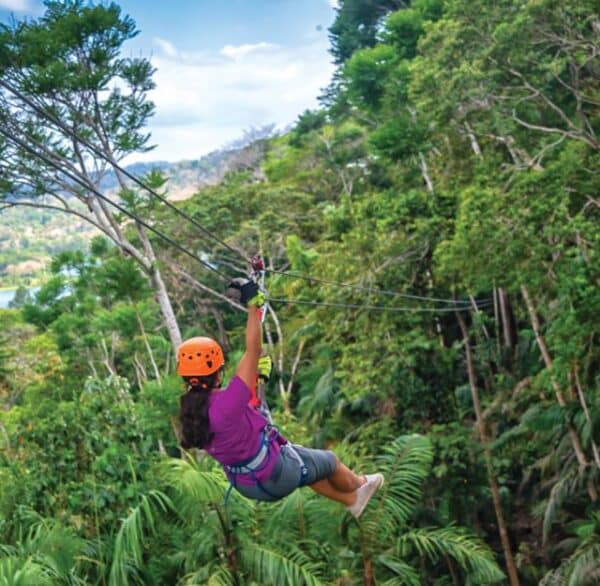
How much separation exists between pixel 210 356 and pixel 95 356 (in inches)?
601

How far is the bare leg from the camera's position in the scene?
11.2 ft

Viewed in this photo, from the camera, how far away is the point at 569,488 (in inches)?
316

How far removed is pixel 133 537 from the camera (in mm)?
3947

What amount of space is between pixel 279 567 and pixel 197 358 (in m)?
1.70

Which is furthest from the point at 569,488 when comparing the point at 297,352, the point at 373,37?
the point at 373,37

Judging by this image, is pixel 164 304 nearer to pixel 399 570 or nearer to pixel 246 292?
pixel 399 570

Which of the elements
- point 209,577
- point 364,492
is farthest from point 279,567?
point 364,492

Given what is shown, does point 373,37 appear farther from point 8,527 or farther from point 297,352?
point 8,527

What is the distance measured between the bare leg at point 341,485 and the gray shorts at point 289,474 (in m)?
0.16

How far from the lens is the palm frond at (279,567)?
151 inches

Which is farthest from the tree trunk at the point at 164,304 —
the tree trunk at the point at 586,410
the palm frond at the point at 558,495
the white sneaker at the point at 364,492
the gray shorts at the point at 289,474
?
the gray shorts at the point at 289,474

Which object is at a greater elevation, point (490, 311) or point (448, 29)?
point (448, 29)

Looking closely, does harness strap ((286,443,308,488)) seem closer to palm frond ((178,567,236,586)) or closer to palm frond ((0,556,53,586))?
palm frond ((178,567,236,586))

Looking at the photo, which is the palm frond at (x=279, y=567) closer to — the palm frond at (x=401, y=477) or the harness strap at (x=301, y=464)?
the palm frond at (x=401, y=477)
